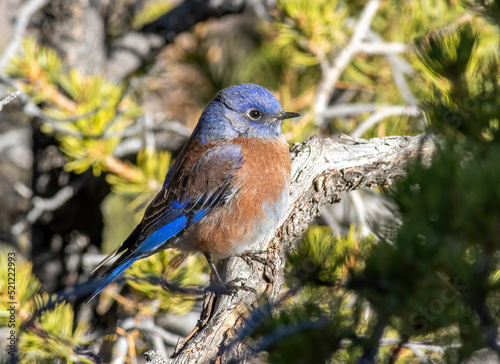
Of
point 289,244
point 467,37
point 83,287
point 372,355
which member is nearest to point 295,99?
point 289,244

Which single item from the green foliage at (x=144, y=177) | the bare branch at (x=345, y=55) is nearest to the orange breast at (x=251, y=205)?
the green foliage at (x=144, y=177)

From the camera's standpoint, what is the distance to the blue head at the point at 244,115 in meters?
3.41

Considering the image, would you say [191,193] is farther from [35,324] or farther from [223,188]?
[35,324]

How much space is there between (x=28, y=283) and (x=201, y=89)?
9.13 feet

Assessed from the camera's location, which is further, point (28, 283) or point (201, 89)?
point (201, 89)

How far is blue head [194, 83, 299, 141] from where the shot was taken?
134 inches

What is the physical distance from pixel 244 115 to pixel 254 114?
0.07 metres

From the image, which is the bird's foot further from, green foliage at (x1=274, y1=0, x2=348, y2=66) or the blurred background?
green foliage at (x1=274, y1=0, x2=348, y2=66)

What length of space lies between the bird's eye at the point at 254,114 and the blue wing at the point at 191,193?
0.84 feet

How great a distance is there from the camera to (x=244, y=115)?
345 cm

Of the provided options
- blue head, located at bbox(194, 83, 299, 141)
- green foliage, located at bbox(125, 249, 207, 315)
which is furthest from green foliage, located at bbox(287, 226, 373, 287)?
blue head, located at bbox(194, 83, 299, 141)

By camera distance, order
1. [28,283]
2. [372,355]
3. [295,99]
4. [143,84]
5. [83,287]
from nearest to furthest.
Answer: [372,355]
[28,283]
[83,287]
[143,84]
[295,99]

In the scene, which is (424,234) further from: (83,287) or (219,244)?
(83,287)

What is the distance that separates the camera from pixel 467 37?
1.42m
